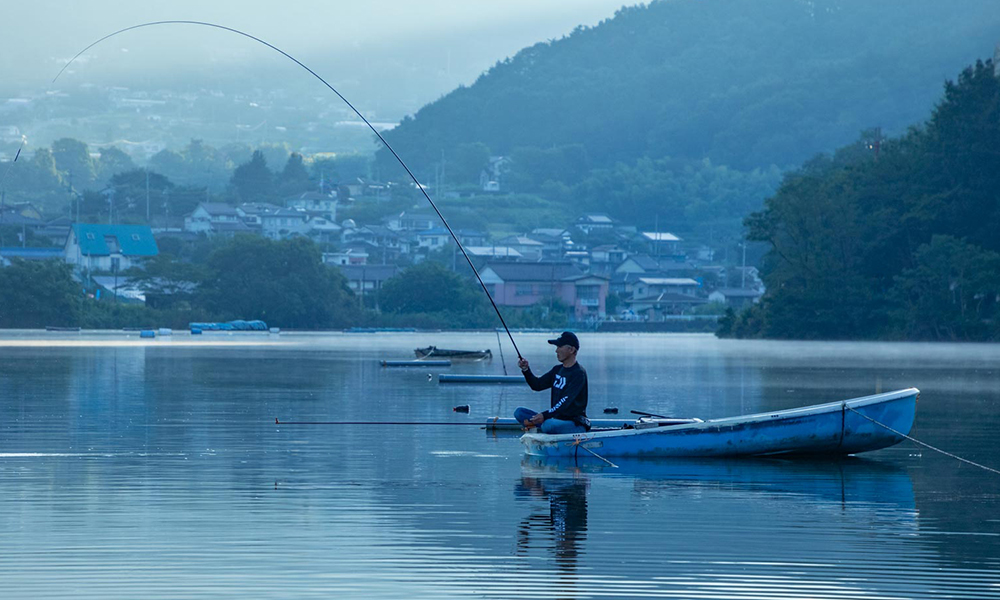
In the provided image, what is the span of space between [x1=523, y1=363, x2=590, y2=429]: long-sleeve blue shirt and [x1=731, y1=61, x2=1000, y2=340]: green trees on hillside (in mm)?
70344

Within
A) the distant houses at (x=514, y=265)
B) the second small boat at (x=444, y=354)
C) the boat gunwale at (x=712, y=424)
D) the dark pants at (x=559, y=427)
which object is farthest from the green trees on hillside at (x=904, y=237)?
the dark pants at (x=559, y=427)

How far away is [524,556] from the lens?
1127cm

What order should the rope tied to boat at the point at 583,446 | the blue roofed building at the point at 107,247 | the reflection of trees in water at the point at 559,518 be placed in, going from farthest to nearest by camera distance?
1. the blue roofed building at the point at 107,247
2. the rope tied to boat at the point at 583,446
3. the reflection of trees in water at the point at 559,518

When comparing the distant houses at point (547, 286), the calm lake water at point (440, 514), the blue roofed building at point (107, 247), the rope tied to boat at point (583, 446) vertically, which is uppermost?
the blue roofed building at point (107, 247)

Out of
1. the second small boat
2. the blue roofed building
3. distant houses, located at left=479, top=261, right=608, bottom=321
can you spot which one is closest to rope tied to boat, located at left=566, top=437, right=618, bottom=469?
the second small boat

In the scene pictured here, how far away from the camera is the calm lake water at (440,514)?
404 inches

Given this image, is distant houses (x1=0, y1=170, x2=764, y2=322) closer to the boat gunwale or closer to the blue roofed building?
the blue roofed building

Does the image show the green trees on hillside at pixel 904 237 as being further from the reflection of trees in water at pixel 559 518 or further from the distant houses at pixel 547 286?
the reflection of trees in water at pixel 559 518

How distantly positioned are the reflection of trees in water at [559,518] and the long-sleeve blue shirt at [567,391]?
1331 millimetres

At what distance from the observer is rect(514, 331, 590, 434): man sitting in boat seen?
56.1 feet

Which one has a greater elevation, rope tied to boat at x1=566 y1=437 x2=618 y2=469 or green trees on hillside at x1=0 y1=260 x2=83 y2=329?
green trees on hillside at x1=0 y1=260 x2=83 y2=329

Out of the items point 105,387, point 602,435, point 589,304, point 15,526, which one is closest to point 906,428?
point 602,435

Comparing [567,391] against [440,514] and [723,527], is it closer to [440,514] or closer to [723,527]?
[440,514]

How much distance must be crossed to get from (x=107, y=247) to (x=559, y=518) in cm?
14878
